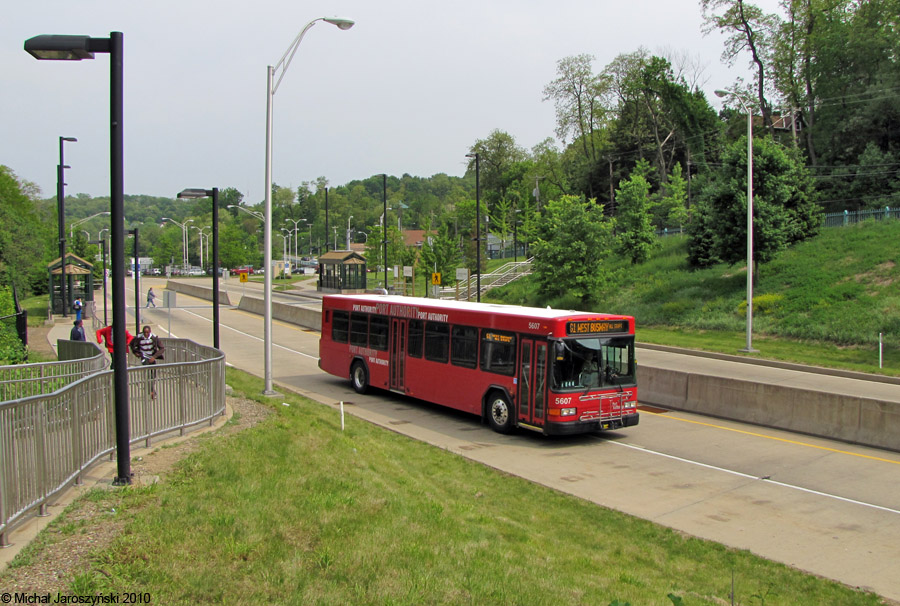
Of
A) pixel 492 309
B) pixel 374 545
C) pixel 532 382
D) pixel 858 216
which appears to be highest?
pixel 858 216

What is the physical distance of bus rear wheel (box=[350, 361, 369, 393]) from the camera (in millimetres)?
21500

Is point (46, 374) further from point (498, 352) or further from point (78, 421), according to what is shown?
point (498, 352)

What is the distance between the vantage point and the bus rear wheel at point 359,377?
2150 cm

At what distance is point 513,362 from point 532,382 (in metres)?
0.82

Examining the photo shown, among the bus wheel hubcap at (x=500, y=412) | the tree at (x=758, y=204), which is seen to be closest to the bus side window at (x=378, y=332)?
the bus wheel hubcap at (x=500, y=412)

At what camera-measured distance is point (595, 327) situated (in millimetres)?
15594

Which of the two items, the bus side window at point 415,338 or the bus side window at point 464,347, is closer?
the bus side window at point 464,347

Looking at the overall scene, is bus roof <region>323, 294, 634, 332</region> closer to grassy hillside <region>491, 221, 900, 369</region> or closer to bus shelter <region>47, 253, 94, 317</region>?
grassy hillside <region>491, 221, 900, 369</region>

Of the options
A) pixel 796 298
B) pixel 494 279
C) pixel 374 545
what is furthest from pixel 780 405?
pixel 494 279

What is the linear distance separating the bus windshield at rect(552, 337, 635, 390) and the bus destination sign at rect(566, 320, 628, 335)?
0.51 feet

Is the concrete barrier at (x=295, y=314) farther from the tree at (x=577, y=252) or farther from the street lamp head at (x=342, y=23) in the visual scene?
the street lamp head at (x=342, y=23)

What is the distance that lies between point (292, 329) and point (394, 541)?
114 ft

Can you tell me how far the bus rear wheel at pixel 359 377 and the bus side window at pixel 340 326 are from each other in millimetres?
1022

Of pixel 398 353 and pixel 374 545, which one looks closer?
pixel 374 545
